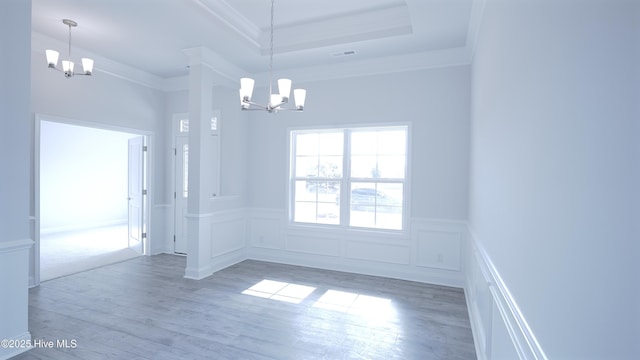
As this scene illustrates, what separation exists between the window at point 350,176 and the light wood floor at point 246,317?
2.98 ft

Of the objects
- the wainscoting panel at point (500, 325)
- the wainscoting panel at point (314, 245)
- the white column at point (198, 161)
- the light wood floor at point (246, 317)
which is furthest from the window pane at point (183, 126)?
the wainscoting panel at point (500, 325)

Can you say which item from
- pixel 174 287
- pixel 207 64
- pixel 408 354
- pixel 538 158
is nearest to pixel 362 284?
pixel 408 354

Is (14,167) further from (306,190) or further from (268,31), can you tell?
(306,190)

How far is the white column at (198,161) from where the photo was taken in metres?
4.35

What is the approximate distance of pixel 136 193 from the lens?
5672 millimetres

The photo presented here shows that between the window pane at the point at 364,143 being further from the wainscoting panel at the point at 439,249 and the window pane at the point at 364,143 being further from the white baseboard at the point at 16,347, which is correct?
the white baseboard at the point at 16,347

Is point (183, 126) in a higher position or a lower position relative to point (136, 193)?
higher

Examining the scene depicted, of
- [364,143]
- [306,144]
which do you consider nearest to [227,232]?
[306,144]

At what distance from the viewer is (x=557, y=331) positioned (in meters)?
0.93

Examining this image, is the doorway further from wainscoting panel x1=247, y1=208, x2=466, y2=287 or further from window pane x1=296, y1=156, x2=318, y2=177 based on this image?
window pane x1=296, y1=156, x2=318, y2=177

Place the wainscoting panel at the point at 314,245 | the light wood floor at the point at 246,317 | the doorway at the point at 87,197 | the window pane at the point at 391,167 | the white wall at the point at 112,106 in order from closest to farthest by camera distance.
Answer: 1. the light wood floor at the point at 246,317
2. the white wall at the point at 112,106
3. the window pane at the point at 391,167
4. the wainscoting panel at the point at 314,245
5. the doorway at the point at 87,197

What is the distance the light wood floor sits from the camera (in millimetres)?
2627

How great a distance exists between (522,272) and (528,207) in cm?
28

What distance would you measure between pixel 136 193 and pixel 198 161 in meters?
2.12
